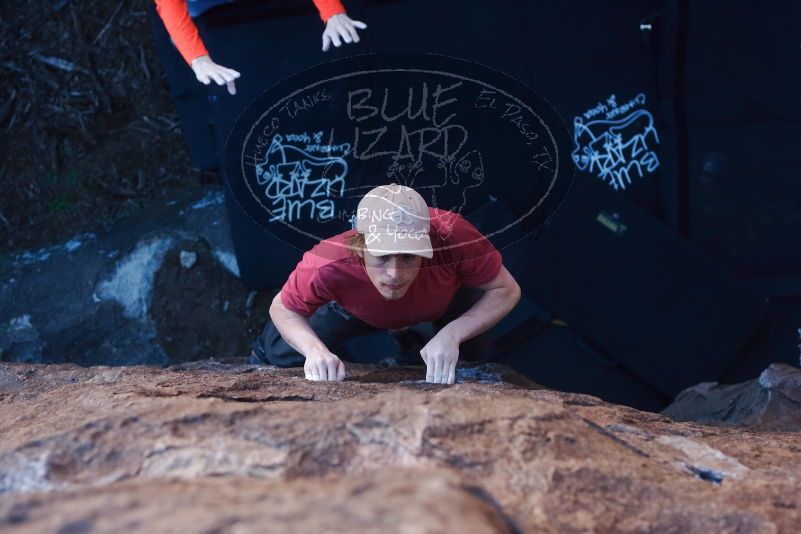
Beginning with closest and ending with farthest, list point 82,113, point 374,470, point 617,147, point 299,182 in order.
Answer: point 374,470
point 299,182
point 617,147
point 82,113

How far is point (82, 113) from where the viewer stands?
4637mm

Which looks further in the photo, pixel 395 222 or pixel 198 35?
pixel 198 35

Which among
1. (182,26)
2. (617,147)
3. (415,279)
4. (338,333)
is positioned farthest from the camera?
(617,147)

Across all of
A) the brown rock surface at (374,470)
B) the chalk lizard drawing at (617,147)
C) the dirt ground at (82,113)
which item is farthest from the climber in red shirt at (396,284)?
the dirt ground at (82,113)

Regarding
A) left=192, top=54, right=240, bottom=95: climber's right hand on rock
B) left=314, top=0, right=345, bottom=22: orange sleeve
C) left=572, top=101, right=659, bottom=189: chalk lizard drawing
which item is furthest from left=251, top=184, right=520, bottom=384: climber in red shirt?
left=572, top=101, right=659, bottom=189: chalk lizard drawing

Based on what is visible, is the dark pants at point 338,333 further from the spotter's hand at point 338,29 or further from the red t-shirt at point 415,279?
the spotter's hand at point 338,29

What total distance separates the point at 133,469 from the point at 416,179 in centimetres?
135

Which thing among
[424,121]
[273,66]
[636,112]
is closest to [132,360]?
[273,66]

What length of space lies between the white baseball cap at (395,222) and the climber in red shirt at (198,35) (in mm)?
887

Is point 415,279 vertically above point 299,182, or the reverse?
point 299,182

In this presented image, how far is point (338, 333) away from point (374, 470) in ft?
5.15

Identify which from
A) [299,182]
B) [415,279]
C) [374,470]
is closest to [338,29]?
[299,182]

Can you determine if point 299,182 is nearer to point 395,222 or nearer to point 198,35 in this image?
point 198,35

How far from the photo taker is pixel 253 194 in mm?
3498
